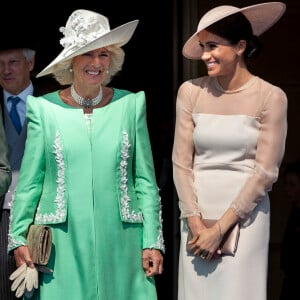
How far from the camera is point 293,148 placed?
764 cm

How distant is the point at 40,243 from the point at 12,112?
3.29 feet

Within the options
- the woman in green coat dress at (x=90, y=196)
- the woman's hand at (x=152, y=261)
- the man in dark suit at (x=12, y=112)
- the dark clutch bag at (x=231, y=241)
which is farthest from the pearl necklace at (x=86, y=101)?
the dark clutch bag at (x=231, y=241)

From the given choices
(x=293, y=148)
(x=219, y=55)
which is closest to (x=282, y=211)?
(x=293, y=148)

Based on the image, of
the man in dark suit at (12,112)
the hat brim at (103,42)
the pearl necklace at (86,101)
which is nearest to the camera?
the hat brim at (103,42)

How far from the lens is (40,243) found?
5.37 m

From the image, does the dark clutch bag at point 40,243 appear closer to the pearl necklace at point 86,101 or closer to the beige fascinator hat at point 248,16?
the pearl necklace at point 86,101

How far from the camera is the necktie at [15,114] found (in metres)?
6.11

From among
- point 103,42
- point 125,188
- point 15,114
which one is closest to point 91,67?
point 103,42

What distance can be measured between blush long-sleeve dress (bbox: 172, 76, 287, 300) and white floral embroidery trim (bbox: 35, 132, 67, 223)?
55 cm

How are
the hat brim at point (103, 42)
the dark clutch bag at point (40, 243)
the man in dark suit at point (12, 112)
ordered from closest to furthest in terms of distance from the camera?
the dark clutch bag at point (40, 243), the hat brim at point (103, 42), the man in dark suit at point (12, 112)

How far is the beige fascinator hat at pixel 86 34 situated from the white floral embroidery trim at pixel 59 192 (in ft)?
1.29

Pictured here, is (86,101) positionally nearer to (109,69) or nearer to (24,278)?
(109,69)

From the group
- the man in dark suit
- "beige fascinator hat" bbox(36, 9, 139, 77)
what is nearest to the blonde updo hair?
"beige fascinator hat" bbox(36, 9, 139, 77)

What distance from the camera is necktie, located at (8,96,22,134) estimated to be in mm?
6105
